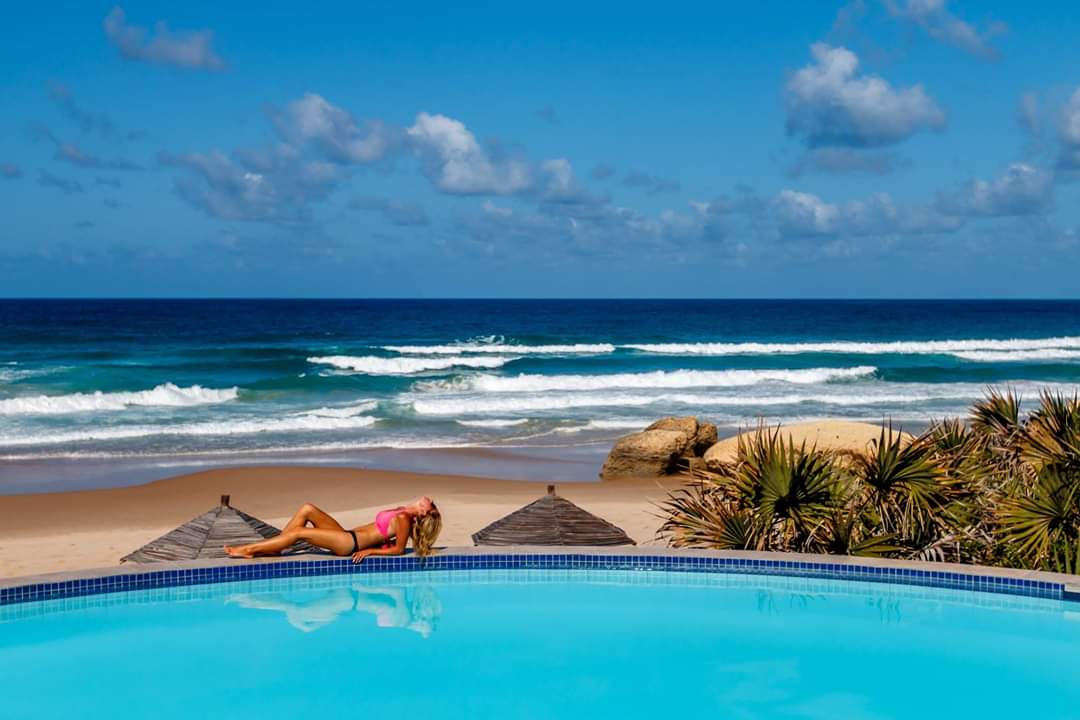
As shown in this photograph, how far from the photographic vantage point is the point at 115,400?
29141 mm

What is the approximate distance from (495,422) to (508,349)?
24.7 meters

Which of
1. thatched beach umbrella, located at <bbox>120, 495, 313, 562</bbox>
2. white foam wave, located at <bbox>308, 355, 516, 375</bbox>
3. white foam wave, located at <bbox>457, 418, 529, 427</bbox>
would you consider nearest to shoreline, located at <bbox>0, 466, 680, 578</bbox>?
thatched beach umbrella, located at <bbox>120, 495, 313, 562</bbox>

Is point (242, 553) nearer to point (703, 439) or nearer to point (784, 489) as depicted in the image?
point (784, 489)

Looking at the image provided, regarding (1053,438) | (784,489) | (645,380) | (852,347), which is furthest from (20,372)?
(852,347)

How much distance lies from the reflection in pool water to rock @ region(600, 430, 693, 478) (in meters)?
8.64

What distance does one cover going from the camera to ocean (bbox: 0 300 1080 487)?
2336 cm


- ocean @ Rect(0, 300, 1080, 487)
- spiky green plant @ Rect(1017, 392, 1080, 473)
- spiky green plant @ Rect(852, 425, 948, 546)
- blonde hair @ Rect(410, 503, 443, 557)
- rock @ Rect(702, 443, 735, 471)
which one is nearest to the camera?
→ spiky green plant @ Rect(1017, 392, 1080, 473)

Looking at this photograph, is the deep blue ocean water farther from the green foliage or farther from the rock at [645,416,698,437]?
the green foliage

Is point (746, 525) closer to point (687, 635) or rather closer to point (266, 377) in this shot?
point (687, 635)

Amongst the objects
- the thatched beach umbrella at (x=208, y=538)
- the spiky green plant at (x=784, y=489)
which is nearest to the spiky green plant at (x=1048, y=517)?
the spiky green plant at (x=784, y=489)

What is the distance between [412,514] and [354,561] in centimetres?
57

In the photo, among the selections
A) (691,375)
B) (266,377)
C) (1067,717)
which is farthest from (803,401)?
(1067,717)

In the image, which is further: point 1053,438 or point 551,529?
point 551,529

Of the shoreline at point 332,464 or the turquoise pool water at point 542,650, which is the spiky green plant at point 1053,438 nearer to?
the turquoise pool water at point 542,650
